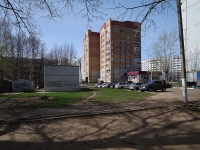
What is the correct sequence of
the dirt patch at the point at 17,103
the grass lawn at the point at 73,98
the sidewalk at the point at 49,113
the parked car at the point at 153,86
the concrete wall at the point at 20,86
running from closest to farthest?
the sidewalk at the point at 49,113, the dirt patch at the point at 17,103, the grass lawn at the point at 73,98, the parked car at the point at 153,86, the concrete wall at the point at 20,86

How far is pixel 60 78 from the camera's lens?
95.3ft

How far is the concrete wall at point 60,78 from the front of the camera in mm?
28531

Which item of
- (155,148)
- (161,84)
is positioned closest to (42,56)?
(161,84)

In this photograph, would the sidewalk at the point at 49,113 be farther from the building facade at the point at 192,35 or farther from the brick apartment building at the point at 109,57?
the brick apartment building at the point at 109,57

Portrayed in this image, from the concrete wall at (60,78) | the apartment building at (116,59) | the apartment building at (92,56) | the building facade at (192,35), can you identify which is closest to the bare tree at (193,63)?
the building facade at (192,35)

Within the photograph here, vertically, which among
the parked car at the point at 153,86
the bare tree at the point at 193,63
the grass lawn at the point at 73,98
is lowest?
the grass lawn at the point at 73,98

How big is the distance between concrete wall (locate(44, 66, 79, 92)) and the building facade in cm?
3140

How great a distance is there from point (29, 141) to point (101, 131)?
2.10 metres

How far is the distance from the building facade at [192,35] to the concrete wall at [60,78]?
31.4m

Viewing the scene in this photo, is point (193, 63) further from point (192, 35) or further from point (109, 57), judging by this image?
point (109, 57)

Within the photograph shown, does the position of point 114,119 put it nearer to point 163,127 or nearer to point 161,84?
point 163,127

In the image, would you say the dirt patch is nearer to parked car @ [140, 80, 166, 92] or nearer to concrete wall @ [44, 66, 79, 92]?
concrete wall @ [44, 66, 79, 92]

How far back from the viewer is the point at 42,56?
5159 cm

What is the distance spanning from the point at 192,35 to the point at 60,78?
36275mm
